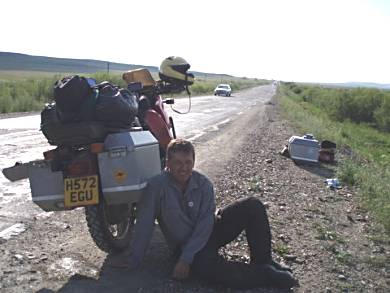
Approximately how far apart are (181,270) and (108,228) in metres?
0.86

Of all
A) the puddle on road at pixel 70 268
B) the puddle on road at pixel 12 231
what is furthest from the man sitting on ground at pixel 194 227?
the puddle on road at pixel 12 231

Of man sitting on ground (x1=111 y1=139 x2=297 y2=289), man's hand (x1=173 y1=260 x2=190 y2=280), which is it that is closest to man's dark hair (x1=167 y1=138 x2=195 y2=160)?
man sitting on ground (x1=111 y1=139 x2=297 y2=289)

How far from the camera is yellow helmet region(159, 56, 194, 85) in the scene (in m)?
5.95

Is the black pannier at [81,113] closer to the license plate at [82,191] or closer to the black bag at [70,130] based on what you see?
the black bag at [70,130]

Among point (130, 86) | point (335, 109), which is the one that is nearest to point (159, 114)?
point (130, 86)

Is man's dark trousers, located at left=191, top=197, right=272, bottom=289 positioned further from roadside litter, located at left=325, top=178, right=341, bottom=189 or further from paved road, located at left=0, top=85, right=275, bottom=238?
roadside litter, located at left=325, top=178, right=341, bottom=189

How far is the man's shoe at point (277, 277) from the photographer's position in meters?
4.02

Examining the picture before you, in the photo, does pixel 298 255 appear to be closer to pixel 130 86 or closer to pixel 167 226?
pixel 167 226

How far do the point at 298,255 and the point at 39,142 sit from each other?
7.68 m

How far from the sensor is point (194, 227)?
408 cm

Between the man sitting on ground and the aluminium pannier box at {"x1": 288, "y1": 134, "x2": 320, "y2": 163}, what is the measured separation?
21.9ft

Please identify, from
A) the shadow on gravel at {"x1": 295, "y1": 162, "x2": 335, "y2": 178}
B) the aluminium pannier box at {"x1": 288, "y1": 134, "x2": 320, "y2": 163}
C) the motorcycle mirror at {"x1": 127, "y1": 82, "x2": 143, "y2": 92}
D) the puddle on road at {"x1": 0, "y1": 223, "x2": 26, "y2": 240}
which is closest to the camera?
the puddle on road at {"x1": 0, "y1": 223, "x2": 26, "y2": 240}

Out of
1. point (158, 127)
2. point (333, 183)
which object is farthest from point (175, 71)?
point (333, 183)

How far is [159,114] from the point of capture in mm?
5551
